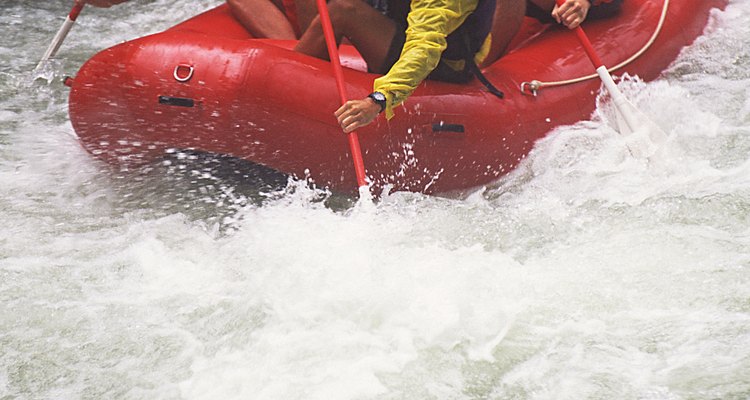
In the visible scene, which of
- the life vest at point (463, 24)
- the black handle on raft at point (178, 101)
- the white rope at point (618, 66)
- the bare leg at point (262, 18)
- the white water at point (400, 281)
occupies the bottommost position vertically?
the white water at point (400, 281)

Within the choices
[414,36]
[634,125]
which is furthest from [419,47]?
[634,125]

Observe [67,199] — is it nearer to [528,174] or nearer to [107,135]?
[107,135]

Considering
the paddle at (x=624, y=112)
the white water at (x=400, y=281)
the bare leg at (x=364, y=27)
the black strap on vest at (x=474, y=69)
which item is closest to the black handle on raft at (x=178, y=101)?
the white water at (x=400, y=281)

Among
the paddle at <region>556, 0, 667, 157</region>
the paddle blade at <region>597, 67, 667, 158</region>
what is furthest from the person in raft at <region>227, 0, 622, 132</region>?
Answer: the paddle blade at <region>597, 67, 667, 158</region>

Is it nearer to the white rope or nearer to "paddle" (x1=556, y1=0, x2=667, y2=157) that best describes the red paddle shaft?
the white rope

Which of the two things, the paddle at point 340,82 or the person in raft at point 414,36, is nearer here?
the person in raft at point 414,36

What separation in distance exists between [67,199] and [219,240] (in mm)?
719

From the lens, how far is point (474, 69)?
321 centimetres

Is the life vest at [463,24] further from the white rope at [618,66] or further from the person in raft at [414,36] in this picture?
the white rope at [618,66]

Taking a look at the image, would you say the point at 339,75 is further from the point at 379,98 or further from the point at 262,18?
the point at 262,18

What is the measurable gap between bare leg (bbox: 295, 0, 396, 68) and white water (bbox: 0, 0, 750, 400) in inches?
20.6

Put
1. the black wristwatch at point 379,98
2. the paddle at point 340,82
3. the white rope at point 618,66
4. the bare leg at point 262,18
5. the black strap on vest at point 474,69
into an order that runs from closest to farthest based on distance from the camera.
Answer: the black wristwatch at point 379,98, the paddle at point 340,82, the black strap on vest at point 474,69, the white rope at point 618,66, the bare leg at point 262,18

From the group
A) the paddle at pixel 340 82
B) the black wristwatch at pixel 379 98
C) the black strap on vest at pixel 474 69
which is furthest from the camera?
the black strap on vest at pixel 474 69

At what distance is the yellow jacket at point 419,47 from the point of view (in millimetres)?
2812
